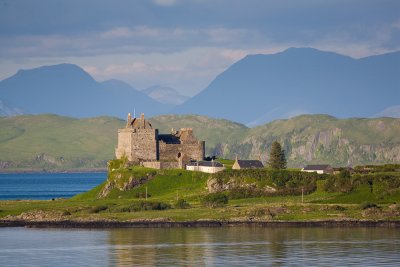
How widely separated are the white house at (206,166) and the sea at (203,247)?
123 feet

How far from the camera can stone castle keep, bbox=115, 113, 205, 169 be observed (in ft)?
565

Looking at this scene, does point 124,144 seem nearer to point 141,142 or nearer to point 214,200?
point 141,142

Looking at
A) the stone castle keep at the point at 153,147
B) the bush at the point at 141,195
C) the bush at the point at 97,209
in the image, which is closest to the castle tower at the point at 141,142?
the stone castle keep at the point at 153,147

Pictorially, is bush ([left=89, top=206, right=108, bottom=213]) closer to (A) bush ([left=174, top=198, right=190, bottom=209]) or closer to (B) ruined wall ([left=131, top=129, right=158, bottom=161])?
(A) bush ([left=174, top=198, right=190, bottom=209])

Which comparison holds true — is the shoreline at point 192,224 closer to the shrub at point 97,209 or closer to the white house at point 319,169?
the shrub at point 97,209

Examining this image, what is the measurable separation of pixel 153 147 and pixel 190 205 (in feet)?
99.6

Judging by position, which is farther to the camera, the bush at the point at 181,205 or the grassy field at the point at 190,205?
the bush at the point at 181,205

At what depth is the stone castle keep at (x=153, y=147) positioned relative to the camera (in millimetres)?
172125

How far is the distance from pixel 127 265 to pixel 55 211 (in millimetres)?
50479

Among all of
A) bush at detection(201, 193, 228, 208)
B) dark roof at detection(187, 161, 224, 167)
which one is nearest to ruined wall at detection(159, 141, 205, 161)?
dark roof at detection(187, 161, 224, 167)

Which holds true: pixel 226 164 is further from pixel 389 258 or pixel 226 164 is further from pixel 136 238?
pixel 389 258

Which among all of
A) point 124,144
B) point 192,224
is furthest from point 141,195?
point 192,224

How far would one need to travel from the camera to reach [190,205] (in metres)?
144

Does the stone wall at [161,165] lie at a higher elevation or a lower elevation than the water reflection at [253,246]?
higher
